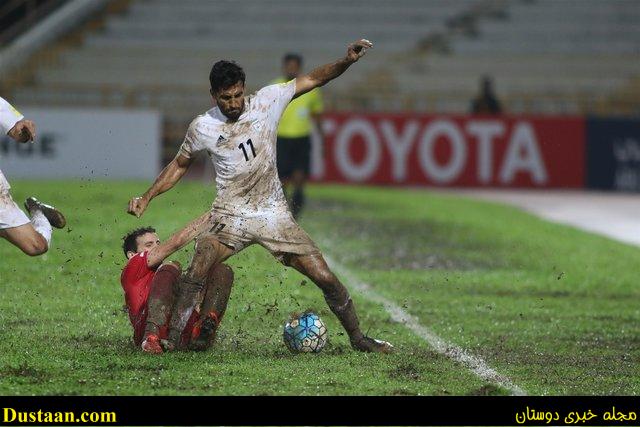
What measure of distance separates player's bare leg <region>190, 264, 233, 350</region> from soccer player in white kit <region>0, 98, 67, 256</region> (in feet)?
→ 3.82

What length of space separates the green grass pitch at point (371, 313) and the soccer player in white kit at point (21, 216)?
609 mm

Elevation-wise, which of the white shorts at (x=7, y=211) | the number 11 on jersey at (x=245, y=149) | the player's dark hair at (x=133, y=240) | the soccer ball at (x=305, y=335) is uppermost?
the number 11 on jersey at (x=245, y=149)

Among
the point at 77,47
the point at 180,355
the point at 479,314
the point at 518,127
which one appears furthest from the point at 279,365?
the point at 77,47

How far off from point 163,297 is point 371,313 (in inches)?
102

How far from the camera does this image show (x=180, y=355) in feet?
28.0

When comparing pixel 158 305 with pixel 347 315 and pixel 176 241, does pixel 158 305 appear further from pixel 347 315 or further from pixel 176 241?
pixel 347 315

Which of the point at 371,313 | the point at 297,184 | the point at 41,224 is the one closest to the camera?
the point at 41,224

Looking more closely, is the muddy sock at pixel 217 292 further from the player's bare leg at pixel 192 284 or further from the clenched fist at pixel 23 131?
the clenched fist at pixel 23 131

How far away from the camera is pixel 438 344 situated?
9430 mm

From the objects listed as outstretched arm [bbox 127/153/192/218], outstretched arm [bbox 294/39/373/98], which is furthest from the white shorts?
outstretched arm [bbox 294/39/373/98]

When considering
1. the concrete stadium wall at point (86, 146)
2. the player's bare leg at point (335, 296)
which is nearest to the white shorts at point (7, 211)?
the player's bare leg at point (335, 296)

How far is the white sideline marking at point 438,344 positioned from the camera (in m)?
8.08

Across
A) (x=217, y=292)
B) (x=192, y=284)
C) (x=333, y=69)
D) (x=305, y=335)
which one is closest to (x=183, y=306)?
(x=192, y=284)

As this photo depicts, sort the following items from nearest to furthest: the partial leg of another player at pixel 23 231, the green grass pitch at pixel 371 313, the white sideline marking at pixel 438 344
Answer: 1. the green grass pitch at pixel 371 313
2. the white sideline marking at pixel 438 344
3. the partial leg of another player at pixel 23 231
